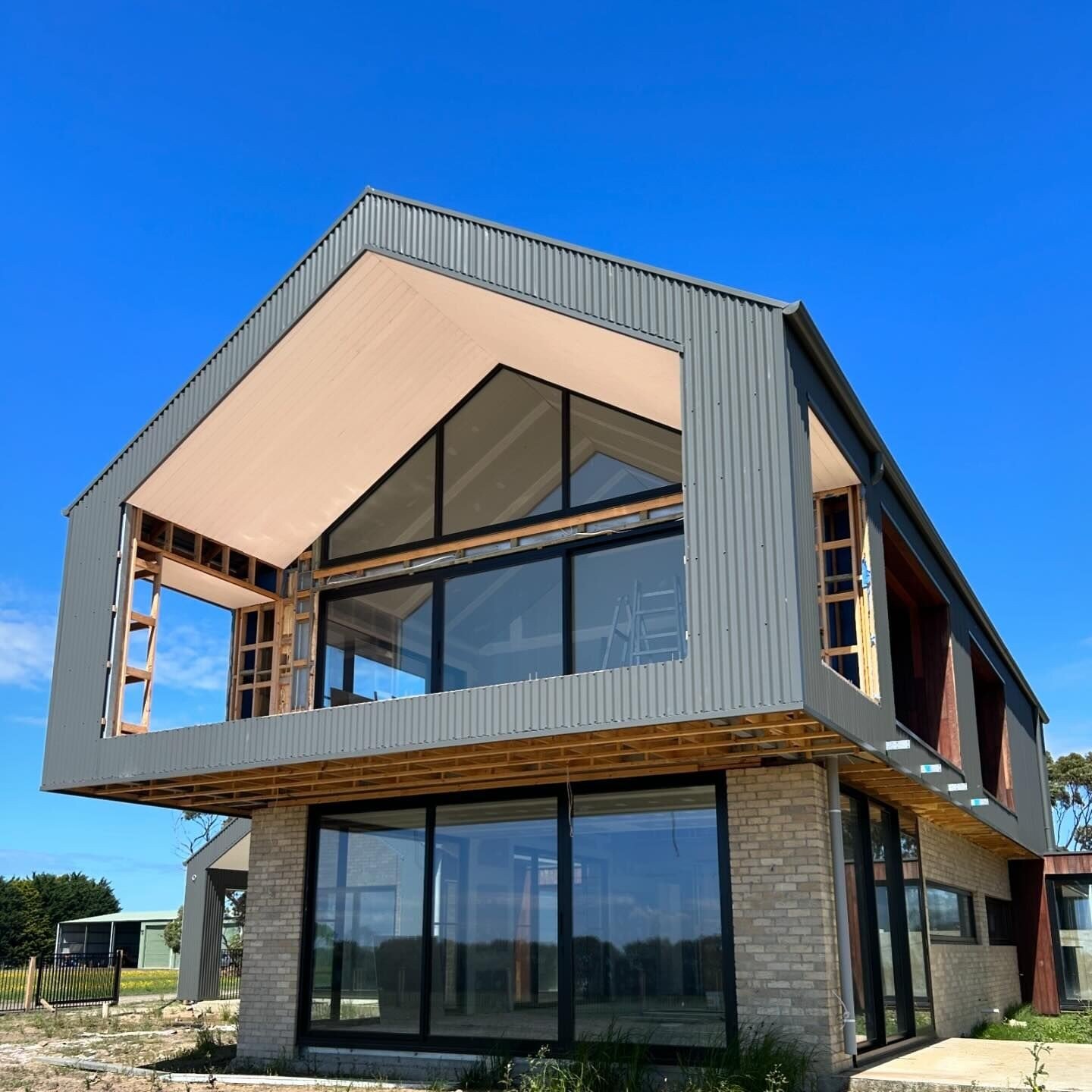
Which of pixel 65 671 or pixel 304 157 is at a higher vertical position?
pixel 304 157

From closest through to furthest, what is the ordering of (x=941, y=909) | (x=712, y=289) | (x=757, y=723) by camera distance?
(x=757, y=723) < (x=712, y=289) < (x=941, y=909)

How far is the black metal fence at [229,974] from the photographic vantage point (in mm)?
27891

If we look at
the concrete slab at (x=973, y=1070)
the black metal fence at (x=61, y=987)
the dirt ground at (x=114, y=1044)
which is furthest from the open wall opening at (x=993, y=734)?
the black metal fence at (x=61, y=987)

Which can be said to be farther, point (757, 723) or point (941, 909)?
point (941, 909)

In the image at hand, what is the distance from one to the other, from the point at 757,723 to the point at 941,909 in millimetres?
8552

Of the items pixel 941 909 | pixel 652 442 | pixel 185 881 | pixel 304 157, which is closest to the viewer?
pixel 652 442

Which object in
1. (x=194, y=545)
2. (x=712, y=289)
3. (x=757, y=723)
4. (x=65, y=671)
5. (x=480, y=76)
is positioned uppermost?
(x=480, y=76)

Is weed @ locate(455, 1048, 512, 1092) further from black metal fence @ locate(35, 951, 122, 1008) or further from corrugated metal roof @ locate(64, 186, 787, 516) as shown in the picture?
black metal fence @ locate(35, 951, 122, 1008)

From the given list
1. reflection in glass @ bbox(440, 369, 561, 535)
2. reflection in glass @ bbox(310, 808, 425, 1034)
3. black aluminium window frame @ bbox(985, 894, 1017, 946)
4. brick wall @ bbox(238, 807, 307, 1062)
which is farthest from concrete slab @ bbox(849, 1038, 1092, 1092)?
brick wall @ bbox(238, 807, 307, 1062)

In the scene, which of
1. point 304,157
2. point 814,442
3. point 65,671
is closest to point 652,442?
point 814,442

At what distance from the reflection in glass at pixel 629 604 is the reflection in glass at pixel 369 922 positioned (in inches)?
123

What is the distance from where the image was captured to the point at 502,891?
1265cm

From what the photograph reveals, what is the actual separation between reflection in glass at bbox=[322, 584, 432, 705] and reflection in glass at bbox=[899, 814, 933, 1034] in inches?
259

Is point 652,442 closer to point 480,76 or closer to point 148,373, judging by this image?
point 480,76
